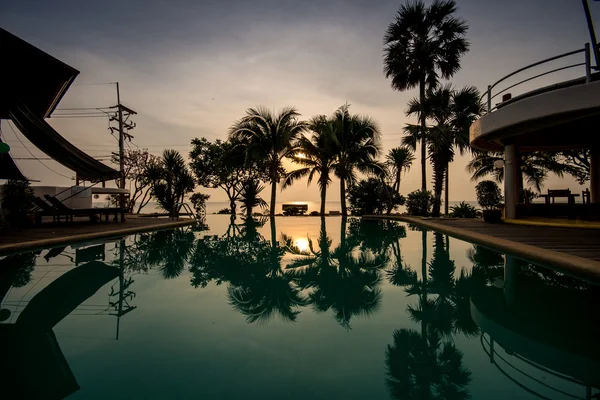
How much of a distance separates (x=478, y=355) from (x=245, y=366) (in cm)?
184

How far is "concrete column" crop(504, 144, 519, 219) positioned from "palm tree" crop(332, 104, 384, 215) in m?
8.90

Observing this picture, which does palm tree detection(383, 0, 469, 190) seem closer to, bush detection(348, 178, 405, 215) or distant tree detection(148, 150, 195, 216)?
bush detection(348, 178, 405, 215)

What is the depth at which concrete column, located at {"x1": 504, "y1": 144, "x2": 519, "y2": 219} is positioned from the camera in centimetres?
1173

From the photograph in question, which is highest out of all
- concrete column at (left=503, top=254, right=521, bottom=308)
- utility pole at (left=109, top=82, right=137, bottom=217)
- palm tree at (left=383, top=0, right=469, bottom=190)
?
palm tree at (left=383, top=0, right=469, bottom=190)

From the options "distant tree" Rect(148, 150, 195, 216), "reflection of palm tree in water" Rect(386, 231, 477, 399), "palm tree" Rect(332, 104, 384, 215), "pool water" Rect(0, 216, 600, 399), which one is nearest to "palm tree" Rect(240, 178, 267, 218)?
"distant tree" Rect(148, 150, 195, 216)

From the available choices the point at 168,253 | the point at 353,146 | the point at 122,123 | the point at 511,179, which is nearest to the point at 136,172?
the point at 122,123

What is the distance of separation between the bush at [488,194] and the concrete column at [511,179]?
7184 mm

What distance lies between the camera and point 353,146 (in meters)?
20.8

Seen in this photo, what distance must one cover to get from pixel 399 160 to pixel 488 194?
5.43m

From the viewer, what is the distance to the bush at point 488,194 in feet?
60.9

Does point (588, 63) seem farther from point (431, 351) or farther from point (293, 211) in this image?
point (293, 211)

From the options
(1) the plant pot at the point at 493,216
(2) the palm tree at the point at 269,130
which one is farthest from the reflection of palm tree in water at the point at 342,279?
(2) the palm tree at the point at 269,130

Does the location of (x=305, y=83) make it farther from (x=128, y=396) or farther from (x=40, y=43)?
Result: (x=128, y=396)

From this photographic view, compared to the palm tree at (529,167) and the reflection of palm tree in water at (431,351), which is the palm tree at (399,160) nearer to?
the palm tree at (529,167)
